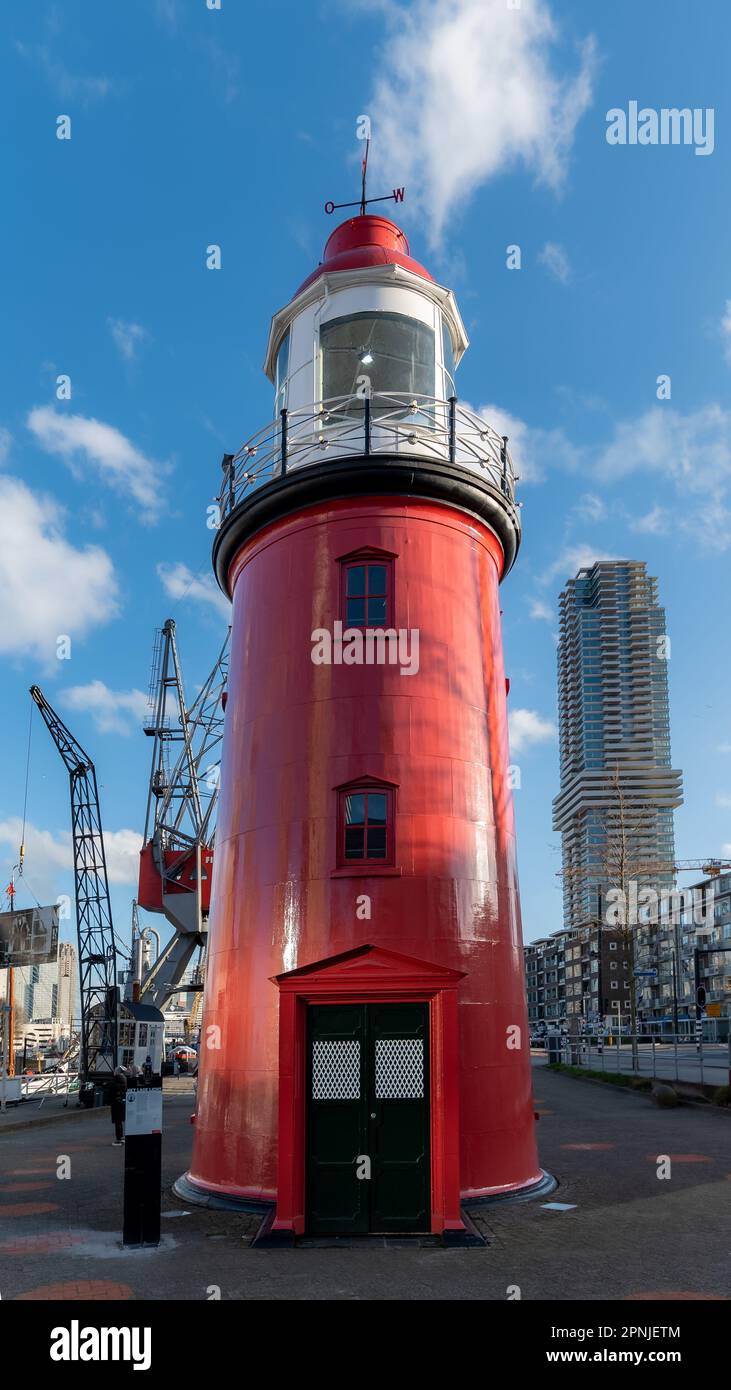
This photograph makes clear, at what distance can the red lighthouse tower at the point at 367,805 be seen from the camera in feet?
42.0

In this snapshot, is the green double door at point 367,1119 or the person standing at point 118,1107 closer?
the green double door at point 367,1119

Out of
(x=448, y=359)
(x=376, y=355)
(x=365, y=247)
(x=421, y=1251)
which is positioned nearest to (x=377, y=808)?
(x=421, y=1251)

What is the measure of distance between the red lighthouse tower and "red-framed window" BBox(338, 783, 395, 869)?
0.03m

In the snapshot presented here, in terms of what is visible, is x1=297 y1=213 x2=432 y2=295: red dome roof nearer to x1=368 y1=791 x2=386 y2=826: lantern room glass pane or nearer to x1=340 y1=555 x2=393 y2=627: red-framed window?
x1=340 y1=555 x2=393 y2=627: red-framed window

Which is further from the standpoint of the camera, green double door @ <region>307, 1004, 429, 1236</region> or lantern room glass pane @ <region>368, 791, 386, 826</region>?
lantern room glass pane @ <region>368, 791, 386, 826</region>

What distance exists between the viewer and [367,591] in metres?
15.7

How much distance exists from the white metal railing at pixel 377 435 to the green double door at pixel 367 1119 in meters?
8.29

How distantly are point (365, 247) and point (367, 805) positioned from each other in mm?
10276

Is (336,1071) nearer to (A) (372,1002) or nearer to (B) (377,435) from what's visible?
(A) (372,1002)

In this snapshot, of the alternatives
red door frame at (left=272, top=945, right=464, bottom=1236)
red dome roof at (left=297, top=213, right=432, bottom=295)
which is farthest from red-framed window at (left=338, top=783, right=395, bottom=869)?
red dome roof at (left=297, top=213, right=432, bottom=295)

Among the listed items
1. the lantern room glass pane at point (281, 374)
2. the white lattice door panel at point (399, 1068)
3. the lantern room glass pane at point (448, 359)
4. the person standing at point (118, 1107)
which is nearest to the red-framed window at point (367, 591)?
the lantern room glass pane at point (448, 359)

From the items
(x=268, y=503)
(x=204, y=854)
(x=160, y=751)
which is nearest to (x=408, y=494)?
(x=268, y=503)

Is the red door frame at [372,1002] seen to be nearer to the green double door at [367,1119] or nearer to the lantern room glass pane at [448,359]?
the green double door at [367,1119]

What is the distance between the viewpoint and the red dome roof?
17734mm
